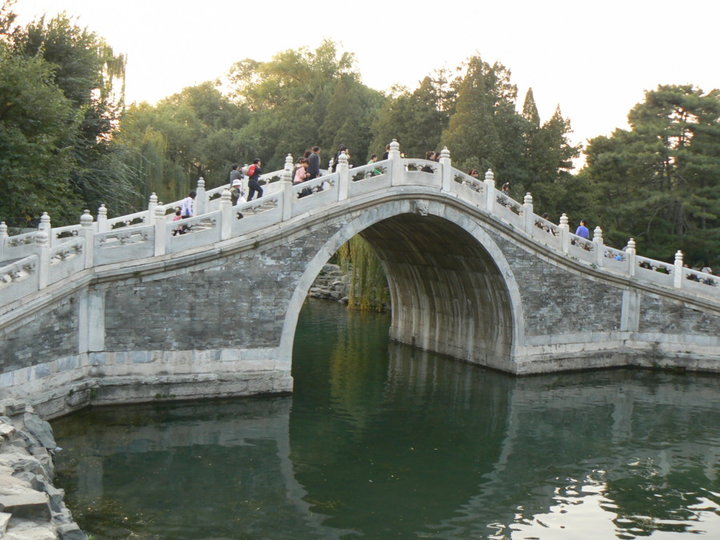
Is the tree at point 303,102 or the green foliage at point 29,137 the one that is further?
the tree at point 303,102

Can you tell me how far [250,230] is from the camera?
14688 millimetres

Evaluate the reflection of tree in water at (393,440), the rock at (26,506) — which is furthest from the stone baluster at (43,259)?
the rock at (26,506)

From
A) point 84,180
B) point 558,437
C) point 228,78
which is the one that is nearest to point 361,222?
point 558,437

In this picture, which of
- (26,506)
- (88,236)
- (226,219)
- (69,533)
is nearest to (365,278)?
(226,219)

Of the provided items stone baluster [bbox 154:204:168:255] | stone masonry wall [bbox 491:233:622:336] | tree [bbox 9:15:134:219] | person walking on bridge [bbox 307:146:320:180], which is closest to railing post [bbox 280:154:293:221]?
person walking on bridge [bbox 307:146:320:180]

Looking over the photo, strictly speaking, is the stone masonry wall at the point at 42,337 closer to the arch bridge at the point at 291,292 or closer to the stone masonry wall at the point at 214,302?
the arch bridge at the point at 291,292

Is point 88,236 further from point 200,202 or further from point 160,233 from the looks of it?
point 200,202

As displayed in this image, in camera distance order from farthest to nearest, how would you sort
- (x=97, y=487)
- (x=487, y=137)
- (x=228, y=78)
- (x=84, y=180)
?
(x=228, y=78) < (x=487, y=137) < (x=84, y=180) < (x=97, y=487)

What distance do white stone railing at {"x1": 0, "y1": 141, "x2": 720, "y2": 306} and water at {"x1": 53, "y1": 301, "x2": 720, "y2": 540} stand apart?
107 inches

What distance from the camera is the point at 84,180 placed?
74.0ft

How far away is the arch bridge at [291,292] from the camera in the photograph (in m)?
12.7

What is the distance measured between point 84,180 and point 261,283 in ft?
34.2

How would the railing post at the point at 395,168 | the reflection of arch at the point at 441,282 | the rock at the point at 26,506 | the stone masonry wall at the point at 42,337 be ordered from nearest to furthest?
the rock at the point at 26,506 → the stone masonry wall at the point at 42,337 → the reflection of arch at the point at 441,282 → the railing post at the point at 395,168

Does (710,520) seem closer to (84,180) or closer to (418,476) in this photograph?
(418,476)
